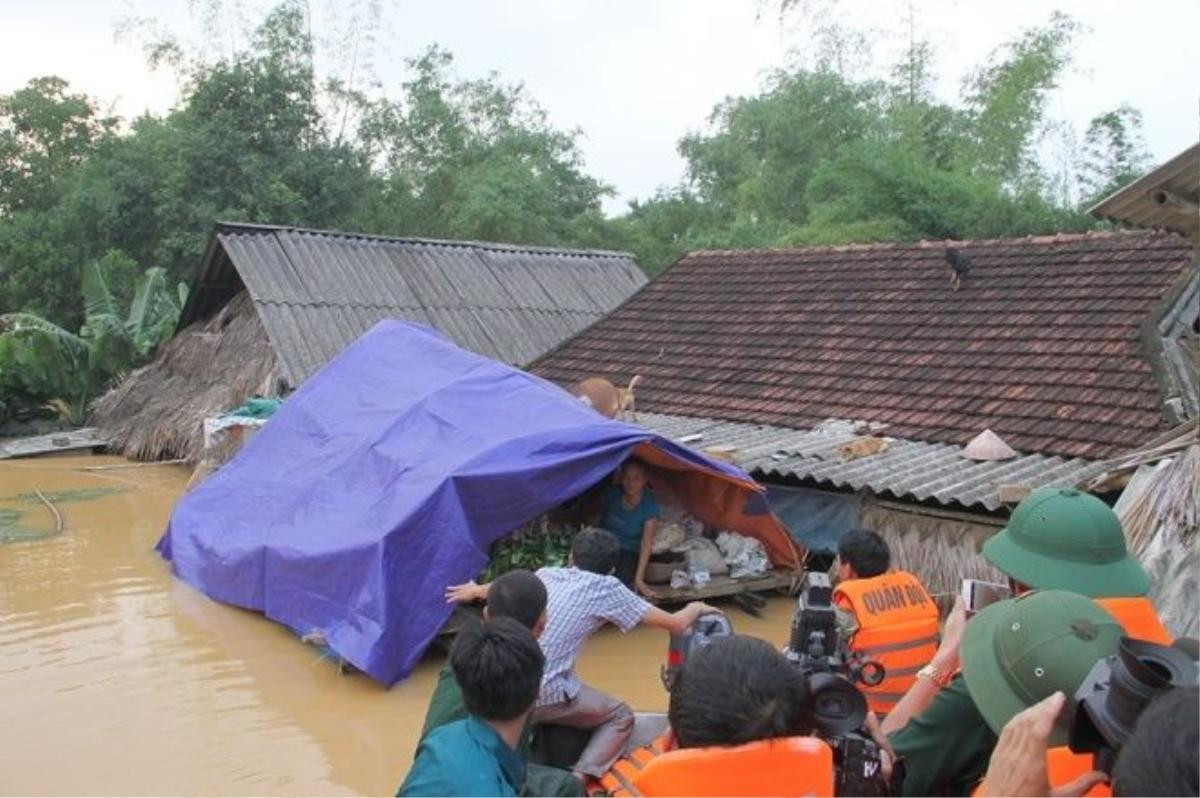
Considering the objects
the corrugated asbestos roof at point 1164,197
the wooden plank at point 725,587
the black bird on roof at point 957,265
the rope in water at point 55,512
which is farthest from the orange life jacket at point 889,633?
the rope in water at point 55,512

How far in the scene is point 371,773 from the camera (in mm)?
5422

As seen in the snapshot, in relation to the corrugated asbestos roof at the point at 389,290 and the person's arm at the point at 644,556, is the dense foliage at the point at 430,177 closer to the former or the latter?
the corrugated asbestos roof at the point at 389,290

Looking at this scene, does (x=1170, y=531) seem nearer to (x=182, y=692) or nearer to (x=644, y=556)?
(x=644, y=556)

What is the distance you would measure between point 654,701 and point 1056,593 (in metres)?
4.74

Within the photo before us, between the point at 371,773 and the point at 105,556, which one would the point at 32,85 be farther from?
the point at 371,773

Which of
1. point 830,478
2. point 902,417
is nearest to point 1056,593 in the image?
point 830,478

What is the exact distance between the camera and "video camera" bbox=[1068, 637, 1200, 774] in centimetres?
171

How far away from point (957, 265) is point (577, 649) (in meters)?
7.64

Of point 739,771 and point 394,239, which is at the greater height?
point 394,239

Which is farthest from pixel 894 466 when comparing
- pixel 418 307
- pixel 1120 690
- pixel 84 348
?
pixel 84 348

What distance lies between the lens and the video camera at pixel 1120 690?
1707 millimetres

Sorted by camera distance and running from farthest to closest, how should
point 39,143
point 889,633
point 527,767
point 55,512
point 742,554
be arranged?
1. point 39,143
2. point 55,512
3. point 742,554
4. point 889,633
5. point 527,767

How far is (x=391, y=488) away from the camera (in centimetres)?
709

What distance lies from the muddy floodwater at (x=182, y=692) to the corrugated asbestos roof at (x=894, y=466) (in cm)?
116
